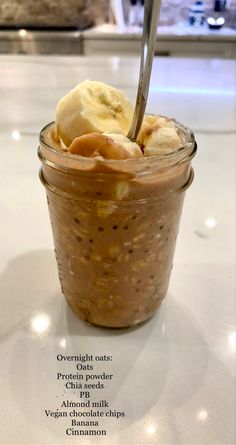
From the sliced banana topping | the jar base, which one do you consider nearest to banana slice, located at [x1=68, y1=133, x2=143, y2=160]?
the sliced banana topping

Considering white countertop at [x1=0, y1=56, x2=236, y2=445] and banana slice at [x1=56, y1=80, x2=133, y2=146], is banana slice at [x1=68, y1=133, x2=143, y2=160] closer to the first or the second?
banana slice at [x1=56, y1=80, x2=133, y2=146]

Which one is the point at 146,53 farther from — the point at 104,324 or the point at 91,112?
the point at 104,324

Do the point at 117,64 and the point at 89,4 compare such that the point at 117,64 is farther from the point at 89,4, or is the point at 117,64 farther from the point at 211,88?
the point at 89,4

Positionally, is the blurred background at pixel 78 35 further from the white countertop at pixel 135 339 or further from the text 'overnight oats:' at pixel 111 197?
the text 'overnight oats:' at pixel 111 197

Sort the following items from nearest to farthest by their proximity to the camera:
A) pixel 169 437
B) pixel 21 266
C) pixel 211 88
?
pixel 169 437, pixel 21 266, pixel 211 88

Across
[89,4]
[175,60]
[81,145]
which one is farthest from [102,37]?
[81,145]

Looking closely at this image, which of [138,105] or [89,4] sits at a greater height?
[138,105]
